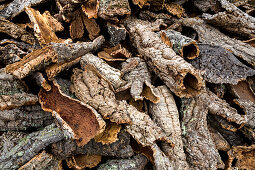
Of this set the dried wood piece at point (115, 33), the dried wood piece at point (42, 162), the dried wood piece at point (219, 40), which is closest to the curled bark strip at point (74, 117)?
the dried wood piece at point (42, 162)

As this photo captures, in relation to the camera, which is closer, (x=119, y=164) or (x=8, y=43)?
(x=119, y=164)

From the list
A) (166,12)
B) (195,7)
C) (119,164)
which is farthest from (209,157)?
(195,7)

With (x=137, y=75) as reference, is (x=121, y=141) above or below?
below

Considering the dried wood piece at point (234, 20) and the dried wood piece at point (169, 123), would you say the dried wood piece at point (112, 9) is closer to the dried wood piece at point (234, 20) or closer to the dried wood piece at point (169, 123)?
the dried wood piece at point (169, 123)

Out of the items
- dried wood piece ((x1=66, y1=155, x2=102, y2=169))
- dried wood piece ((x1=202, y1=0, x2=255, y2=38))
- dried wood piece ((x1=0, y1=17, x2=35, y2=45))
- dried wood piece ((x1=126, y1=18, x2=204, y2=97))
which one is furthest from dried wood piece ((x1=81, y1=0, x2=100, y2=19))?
dried wood piece ((x1=202, y1=0, x2=255, y2=38))

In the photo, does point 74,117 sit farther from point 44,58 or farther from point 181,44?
point 181,44

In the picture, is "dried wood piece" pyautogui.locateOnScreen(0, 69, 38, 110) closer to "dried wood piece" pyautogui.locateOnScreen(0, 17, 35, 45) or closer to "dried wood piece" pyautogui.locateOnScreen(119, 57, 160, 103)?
"dried wood piece" pyautogui.locateOnScreen(0, 17, 35, 45)

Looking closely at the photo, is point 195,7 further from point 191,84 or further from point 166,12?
point 191,84
